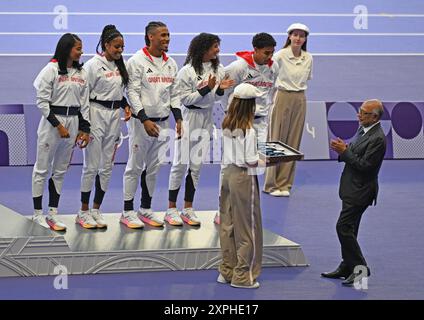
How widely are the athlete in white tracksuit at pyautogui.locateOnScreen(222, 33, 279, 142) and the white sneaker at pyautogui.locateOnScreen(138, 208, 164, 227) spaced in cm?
156

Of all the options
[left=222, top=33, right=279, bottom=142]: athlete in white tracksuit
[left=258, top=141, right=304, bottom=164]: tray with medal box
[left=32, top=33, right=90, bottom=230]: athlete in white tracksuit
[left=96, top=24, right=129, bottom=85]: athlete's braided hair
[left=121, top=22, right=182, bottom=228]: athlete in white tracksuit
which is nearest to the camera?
[left=258, top=141, right=304, bottom=164]: tray with medal box

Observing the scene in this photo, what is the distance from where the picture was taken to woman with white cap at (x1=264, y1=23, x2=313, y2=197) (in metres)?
15.1

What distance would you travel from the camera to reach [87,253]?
36.9 ft

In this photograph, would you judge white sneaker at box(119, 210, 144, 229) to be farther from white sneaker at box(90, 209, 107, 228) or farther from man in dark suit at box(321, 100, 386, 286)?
man in dark suit at box(321, 100, 386, 286)

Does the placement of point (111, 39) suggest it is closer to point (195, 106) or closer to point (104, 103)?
point (104, 103)

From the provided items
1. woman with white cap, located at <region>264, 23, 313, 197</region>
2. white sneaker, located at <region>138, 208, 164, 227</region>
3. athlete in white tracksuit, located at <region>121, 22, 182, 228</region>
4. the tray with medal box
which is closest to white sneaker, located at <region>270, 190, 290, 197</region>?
woman with white cap, located at <region>264, 23, 313, 197</region>

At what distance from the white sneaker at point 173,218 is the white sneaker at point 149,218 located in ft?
0.31

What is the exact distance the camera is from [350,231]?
35.6 feet

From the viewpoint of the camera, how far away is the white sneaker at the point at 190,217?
1246cm

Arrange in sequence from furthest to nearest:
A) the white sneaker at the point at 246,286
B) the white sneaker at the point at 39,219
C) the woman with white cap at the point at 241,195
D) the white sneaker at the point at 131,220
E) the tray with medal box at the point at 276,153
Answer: the white sneaker at the point at 131,220 → the white sneaker at the point at 39,219 → the tray with medal box at the point at 276,153 → the white sneaker at the point at 246,286 → the woman with white cap at the point at 241,195

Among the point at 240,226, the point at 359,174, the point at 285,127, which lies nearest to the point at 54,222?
the point at 240,226

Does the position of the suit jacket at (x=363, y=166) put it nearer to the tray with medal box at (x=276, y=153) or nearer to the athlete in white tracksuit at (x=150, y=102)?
the tray with medal box at (x=276, y=153)

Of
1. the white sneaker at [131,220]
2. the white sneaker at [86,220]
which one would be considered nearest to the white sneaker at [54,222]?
the white sneaker at [86,220]

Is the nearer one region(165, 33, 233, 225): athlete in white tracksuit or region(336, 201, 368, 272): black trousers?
region(336, 201, 368, 272): black trousers
